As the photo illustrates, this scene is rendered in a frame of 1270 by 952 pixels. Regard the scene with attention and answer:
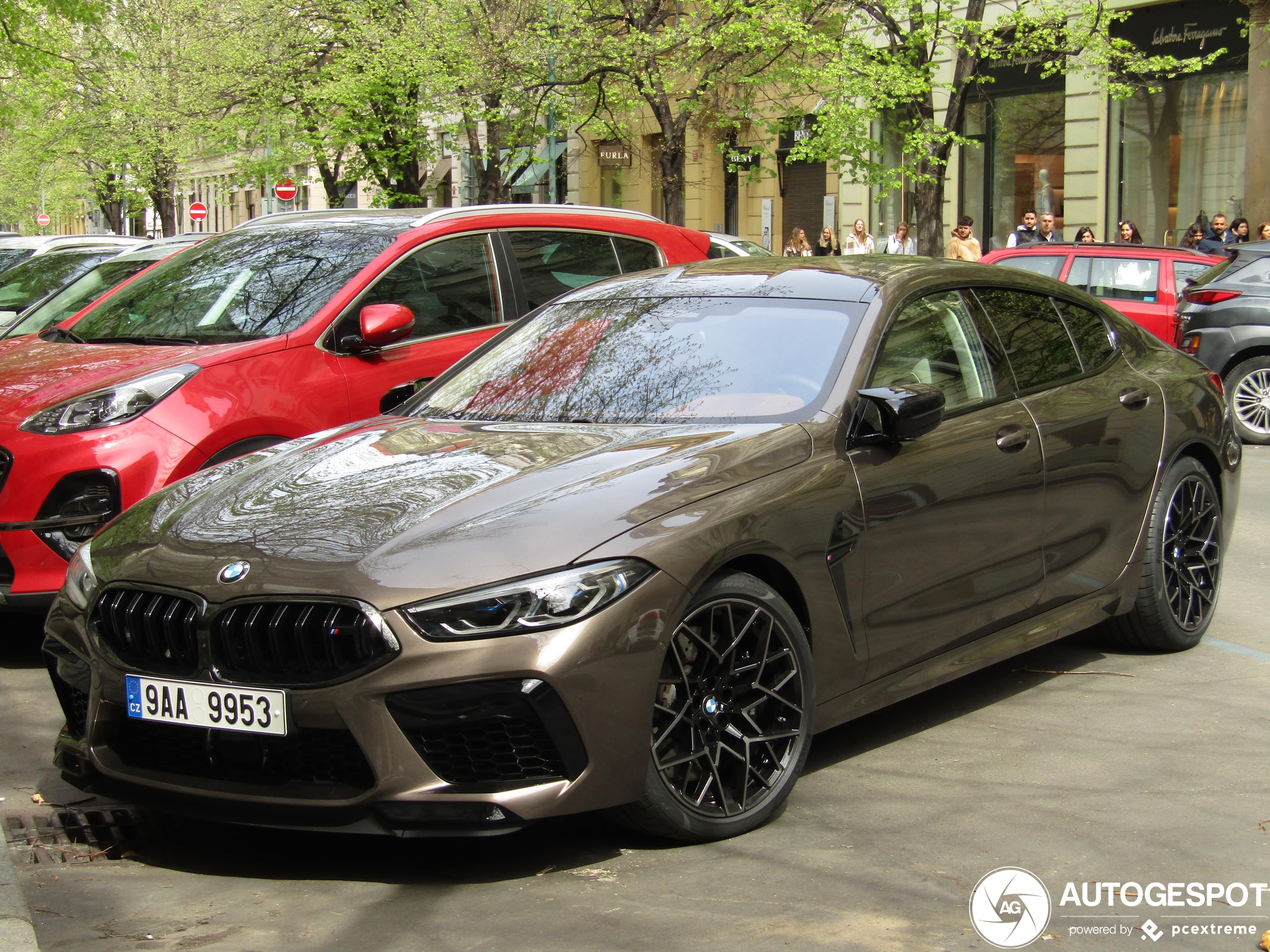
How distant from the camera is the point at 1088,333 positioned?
5.85 metres

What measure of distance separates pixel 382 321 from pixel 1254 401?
9.81m

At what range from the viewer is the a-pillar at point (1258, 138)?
72.7 ft

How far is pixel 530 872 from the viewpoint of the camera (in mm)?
3812

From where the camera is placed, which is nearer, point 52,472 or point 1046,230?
point 52,472

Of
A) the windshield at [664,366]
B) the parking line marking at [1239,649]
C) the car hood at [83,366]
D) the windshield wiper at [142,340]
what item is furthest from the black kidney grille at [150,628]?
the parking line marking at [1239,649]

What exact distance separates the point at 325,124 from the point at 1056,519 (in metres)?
28.7

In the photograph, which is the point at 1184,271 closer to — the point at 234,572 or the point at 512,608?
the point at 512,608

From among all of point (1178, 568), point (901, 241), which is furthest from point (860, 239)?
point (1178, 568)

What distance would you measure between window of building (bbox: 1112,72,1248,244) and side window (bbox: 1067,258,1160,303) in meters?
8.67

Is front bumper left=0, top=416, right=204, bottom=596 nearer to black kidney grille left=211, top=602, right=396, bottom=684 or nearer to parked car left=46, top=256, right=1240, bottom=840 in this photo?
parked car left=46, top=256, right=1240, bottom=840

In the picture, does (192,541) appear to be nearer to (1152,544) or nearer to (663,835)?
(663,835)

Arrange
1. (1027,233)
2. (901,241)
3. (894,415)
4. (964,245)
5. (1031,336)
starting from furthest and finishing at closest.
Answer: (901,241) → (1027,233) → (964,245) → (1031,336) → (894,415)

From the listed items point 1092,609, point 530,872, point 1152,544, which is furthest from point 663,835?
point 1152,544

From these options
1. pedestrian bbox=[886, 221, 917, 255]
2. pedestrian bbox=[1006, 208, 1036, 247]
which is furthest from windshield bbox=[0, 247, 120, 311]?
pedestrian bbox=[1006, 208, 1036, 247]
